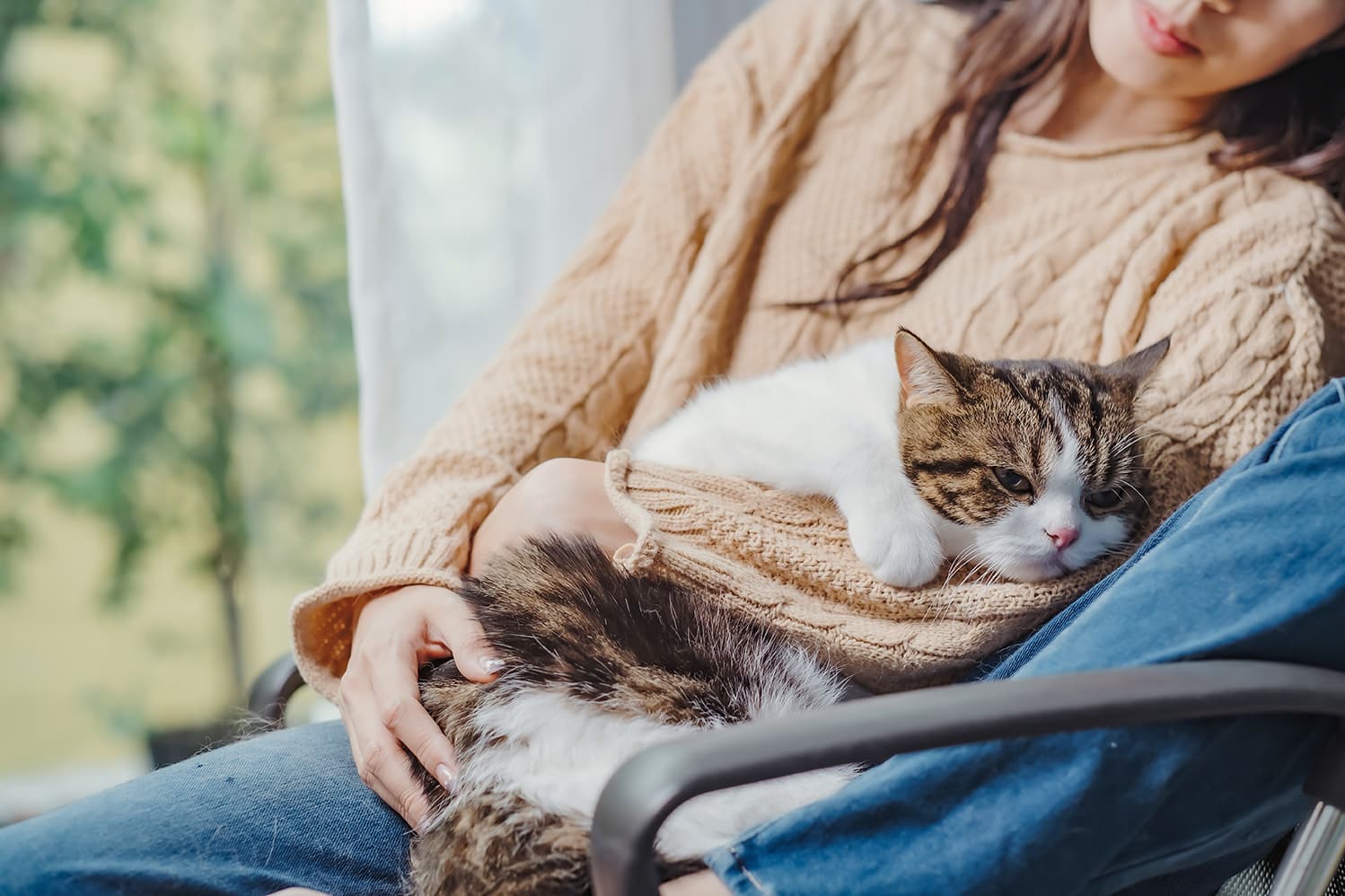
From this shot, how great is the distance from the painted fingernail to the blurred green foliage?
4.60 feet

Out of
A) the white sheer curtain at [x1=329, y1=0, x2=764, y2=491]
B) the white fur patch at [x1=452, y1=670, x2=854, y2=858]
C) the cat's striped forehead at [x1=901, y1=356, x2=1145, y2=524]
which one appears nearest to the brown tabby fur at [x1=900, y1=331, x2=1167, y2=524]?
the cat's striped forehead at [x1=901, y1=356, x2=1145, y2=524]

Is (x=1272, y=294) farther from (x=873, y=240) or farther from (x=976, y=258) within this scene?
(x=873, y=240)

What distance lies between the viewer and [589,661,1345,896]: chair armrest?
555 millimetres

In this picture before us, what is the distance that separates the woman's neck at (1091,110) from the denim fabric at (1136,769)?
64 cm

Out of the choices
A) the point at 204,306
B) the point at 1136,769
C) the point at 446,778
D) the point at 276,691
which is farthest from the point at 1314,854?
the point at 204,306

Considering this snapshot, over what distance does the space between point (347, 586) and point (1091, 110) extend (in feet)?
3.41

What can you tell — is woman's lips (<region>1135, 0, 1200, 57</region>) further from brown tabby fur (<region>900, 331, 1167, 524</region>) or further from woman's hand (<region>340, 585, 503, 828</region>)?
woman's hand (<region>340, 585, 503, 828</region>)

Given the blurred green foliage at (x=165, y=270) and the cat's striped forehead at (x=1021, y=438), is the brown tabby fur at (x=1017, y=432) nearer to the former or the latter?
the cat's striped forehead at (x=1021, y=438)

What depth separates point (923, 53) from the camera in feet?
4.33

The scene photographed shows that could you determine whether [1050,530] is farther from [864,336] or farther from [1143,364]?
[864,336]

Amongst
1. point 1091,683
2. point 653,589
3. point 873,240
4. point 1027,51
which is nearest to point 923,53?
point 1027,51

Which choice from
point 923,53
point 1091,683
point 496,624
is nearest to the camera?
point 1091,683

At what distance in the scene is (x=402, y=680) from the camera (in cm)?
89

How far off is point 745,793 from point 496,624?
0.83ft
